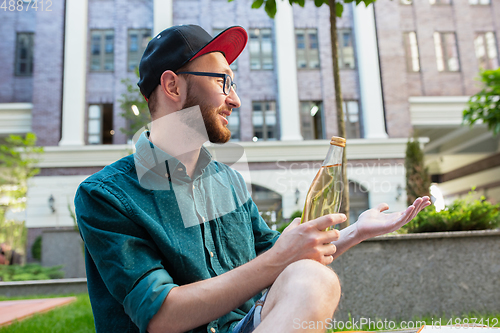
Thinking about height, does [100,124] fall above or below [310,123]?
above

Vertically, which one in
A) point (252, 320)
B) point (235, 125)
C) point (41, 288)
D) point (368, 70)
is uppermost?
point (368, 70)

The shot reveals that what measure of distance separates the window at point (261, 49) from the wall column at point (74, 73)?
5.86 metres

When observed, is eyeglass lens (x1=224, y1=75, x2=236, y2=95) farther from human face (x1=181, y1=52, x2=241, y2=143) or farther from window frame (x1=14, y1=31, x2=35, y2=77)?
window frame (x1=14, y1=31, x2=35, y2=77)

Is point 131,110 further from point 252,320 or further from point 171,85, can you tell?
point 252,320

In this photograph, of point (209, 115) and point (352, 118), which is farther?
point (352, 118)

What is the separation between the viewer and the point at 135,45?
A: 13477 millimetres

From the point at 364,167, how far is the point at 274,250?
Answer: 504 inches

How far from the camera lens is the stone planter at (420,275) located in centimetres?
326

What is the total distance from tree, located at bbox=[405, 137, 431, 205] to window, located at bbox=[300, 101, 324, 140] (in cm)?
400

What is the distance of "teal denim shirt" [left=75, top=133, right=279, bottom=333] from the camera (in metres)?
0.96

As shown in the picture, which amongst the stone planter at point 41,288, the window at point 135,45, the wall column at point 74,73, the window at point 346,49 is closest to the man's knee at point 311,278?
the stone planter at point 41,288

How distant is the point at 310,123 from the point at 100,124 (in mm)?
7364

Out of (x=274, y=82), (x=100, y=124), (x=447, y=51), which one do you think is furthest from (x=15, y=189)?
(x=447, y=51)

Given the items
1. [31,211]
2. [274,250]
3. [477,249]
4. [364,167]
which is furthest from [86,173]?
[274,250]
